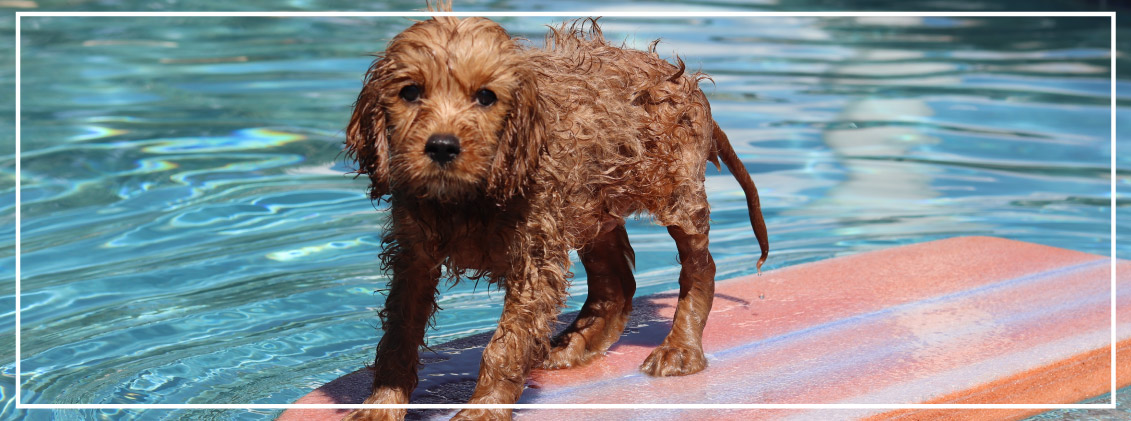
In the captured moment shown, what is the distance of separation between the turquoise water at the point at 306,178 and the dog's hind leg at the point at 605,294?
0.88 m

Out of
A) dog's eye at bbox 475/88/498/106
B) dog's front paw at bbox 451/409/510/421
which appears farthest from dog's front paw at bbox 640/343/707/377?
dog's eye at bbox 475/88/498/106

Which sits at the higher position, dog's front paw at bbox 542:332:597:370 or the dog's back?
the dog's back

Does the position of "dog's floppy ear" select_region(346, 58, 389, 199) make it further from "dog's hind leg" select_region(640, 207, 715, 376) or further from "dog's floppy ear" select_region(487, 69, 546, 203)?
"dog's hind leg" select_region(640, 207, 715, 376)

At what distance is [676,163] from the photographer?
4645 millimetres

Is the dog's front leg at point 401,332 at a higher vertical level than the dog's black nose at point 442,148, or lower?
lower

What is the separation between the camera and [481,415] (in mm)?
3895

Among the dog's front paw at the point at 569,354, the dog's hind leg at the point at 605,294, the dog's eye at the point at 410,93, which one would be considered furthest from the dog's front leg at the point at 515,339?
the dog's hind leg at the point at 605,294

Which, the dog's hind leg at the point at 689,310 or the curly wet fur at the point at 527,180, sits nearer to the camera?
the curly wet fur at the point at 527,180

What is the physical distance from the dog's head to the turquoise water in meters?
1.74

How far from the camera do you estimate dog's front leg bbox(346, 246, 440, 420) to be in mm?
3980

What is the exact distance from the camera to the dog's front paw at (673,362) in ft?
15.6

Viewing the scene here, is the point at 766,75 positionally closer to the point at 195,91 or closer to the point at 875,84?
the point at 875,84

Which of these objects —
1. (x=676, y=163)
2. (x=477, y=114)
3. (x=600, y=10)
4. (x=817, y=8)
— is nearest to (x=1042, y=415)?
(x=676, y=163)

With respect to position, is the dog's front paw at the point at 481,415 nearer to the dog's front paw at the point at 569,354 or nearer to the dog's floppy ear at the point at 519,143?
the dog's floppy ear at the point at 519,143
